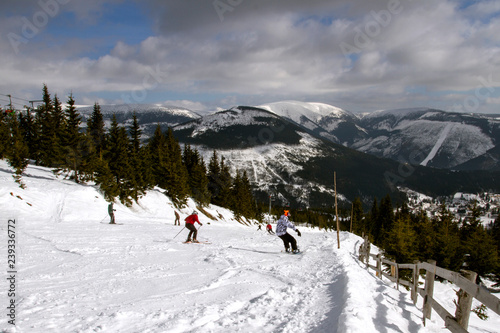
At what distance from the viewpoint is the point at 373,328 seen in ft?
18.0

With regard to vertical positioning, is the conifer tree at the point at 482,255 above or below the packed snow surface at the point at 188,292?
below

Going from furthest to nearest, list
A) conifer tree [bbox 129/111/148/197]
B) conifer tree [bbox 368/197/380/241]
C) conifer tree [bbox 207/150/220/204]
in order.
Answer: conifer tree [bbox 368/197/380/241] < conifer tree [bbox 207/150/220/204] < conifer tree [bbox 129/111/148/197]

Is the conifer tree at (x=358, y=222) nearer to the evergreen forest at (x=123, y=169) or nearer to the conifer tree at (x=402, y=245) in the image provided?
the evergreen forest at (x=123, y=169)

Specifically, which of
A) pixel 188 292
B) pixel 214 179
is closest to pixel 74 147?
pixel 188 292

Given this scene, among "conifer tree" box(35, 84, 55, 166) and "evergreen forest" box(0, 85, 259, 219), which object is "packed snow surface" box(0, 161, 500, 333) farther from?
"conifer tree" box(35, 84, 55, 166)

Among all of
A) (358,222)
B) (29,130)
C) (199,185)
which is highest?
(29,130)

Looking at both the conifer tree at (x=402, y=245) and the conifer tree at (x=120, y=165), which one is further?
the conifer tree at (x=120, y=165)

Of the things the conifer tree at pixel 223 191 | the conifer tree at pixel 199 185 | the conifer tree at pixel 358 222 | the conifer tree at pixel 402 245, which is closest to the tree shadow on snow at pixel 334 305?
the conifer tree at pixel 402 245

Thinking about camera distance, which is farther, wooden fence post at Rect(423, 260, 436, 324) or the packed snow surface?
wooden fence post at Rect(423, 260, 436, 324)

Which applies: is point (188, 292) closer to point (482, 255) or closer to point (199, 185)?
point (482, 255)

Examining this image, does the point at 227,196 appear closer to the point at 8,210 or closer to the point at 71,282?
the point at 8,210

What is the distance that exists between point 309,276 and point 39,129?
180 feet

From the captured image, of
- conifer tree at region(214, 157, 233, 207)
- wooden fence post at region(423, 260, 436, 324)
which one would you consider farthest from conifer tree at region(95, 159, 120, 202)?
conifer tree at region(214, 157, 233, 207)

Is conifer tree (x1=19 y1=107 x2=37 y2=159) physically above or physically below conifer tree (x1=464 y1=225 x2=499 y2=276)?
above
